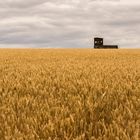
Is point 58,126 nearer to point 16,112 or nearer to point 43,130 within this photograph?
point 43,130

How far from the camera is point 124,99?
309 centimetres

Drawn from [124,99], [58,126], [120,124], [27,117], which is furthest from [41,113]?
[124,99]

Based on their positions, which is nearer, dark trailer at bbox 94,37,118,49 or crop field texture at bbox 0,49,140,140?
crop field texture at bbox 0,49,140,140

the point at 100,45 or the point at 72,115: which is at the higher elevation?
the point at 72,115

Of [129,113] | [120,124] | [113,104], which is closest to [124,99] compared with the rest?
[113,104]

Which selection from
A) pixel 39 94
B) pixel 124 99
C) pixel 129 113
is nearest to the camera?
pixel 129 113

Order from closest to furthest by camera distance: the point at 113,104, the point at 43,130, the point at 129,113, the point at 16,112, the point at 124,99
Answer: the point at 43,130 < the point at 129,113 < the point at 16,112 < the point at 113,104 < the point at 124,99

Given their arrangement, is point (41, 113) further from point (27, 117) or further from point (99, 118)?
point (99, 118)

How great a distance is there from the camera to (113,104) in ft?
9.46

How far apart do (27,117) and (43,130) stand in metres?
0.32

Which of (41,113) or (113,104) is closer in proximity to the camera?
(41,113)

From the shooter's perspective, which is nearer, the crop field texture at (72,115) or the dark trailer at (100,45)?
the crop field texture at (72,115)

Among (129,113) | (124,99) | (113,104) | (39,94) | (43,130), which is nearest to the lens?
(43,130)

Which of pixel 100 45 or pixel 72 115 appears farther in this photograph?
pixel 100 45
